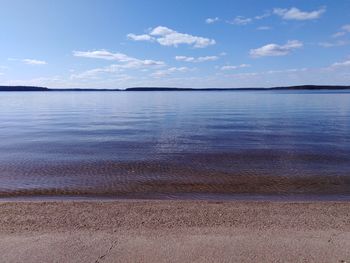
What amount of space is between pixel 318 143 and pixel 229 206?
1233 cm

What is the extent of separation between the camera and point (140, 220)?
7.15m

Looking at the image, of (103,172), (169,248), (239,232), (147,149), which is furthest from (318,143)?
Answer: (169,248)

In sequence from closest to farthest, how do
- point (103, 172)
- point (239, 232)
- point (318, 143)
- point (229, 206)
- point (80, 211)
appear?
point (239, 232) → point (80, 211) → point (229, 206) → point (103, 172) → point (318, 143)

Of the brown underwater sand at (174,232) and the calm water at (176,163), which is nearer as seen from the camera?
the brown underwater sand at (174,232)

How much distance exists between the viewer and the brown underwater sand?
5410mm

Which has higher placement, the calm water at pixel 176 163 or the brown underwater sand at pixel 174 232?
the brown underwater sand at pixel 174 232

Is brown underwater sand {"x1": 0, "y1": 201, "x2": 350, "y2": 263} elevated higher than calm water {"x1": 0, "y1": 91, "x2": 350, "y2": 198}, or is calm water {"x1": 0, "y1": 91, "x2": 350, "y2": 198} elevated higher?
brown underwater sand {"x1": 0, "y1": 201, "x2": 350, "y2": 263}

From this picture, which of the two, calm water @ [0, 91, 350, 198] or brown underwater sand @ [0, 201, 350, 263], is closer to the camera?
brown underwater sand @ [0, 201, 350, 263]

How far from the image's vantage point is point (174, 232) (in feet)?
21.0

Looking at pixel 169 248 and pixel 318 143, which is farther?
pixel 318 143

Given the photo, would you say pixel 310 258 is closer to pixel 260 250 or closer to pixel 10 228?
pixel 260 250

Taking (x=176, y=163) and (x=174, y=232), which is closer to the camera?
(x=174, y=232)

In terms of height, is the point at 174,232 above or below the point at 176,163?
above

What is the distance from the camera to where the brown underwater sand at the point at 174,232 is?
5.41 metres
